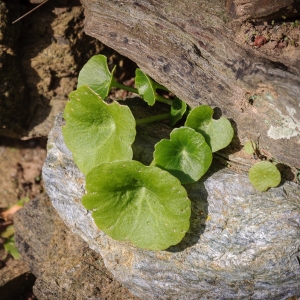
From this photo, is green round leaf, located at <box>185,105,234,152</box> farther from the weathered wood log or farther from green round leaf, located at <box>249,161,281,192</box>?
green round leaf, located at <box>249,161,281,192</box>

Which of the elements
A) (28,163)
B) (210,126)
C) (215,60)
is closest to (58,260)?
(28,163)

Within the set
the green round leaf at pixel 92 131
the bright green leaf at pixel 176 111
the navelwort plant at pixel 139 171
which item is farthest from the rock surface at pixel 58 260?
the bright green leaf at pixel 176 111

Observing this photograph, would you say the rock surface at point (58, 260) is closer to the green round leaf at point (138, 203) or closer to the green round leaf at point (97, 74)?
the green round leaf at point (138, 203)

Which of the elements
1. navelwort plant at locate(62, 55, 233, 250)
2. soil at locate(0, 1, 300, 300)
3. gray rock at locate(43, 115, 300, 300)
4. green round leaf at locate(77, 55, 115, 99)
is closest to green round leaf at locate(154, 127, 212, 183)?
navelwort plant at locate(62, 55, 233, 250)

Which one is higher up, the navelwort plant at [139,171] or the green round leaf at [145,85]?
the green round leaf at [145,85]

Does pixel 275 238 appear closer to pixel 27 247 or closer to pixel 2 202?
pixel 27 247

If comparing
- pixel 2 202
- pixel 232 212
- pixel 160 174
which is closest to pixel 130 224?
pixel 160 174
